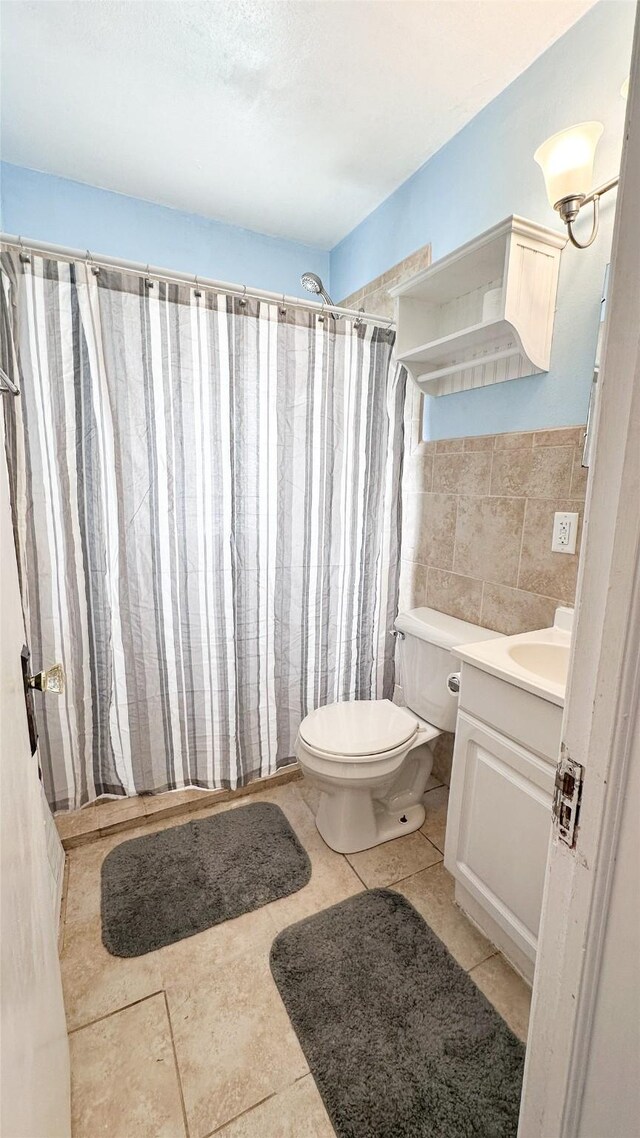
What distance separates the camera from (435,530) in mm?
1905

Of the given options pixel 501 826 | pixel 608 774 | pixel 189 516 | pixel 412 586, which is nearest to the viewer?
pixel 608 774

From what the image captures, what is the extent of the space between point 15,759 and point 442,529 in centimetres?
157

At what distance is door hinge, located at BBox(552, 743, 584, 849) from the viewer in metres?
0.48

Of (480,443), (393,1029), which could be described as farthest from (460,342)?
(393,1029)

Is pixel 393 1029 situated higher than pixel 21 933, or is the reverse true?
pixel 21 933

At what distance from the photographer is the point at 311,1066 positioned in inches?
40.3

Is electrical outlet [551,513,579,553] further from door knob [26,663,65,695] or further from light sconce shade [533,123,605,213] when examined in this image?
door knob [26,663,65,695]

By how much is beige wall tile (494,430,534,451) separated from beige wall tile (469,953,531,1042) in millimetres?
1485

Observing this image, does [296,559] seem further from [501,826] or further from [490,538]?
[501,826]

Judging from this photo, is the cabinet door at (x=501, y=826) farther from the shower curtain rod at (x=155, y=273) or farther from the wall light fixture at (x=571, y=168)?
the shower curtain rod at (x=155, y=273)

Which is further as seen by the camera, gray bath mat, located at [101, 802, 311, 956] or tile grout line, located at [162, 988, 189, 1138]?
gray bath mat, located at [101, 802, 311, 956]

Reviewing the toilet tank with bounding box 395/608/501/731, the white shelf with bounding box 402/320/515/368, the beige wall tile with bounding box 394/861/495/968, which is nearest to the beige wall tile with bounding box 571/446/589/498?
the white shelf with bounding box 402/320/515/368

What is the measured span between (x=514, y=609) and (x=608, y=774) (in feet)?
3.91

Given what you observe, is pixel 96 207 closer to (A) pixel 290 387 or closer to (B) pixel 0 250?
(B) pixel 0 250
